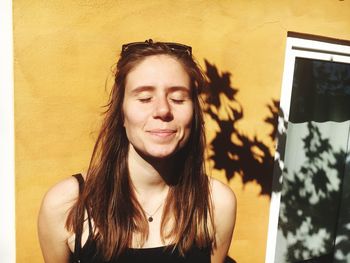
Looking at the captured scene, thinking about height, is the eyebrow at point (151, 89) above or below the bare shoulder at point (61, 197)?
above

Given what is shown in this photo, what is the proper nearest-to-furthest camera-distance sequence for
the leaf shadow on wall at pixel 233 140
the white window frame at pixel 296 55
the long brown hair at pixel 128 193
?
1. the long brown hair at pixel 128 193
2. the leaf shadow on wall at pixel 233 140
3. the white window frame at pixel 296 55

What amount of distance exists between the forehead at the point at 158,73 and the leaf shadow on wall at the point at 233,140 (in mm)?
1426

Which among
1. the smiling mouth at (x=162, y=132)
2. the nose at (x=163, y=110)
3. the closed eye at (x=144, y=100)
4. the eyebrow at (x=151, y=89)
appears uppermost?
the eyebrow at (x=151, y=89)

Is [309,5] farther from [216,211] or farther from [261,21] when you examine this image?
[216,211]

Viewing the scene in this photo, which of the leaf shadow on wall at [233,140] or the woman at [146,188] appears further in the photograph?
the leaf shadow on wall at [233,140]

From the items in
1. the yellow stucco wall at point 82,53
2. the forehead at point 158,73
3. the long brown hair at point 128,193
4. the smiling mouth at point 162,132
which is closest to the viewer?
the smiling mouth at point 162,132

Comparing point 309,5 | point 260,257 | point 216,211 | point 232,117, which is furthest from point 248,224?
point 309,5

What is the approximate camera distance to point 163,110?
72.7 inches

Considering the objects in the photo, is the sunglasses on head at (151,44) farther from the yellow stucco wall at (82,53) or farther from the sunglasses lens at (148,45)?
the yellow stucco wall at (82,53)

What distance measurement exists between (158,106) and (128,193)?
70 cm

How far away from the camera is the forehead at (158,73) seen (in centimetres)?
193

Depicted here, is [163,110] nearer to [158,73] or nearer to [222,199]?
[158,73]

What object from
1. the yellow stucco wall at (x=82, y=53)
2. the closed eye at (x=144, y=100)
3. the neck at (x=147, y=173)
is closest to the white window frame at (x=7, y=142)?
the yellow stucco wall at (x=82, y=53)

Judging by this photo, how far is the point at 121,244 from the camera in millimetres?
2053
